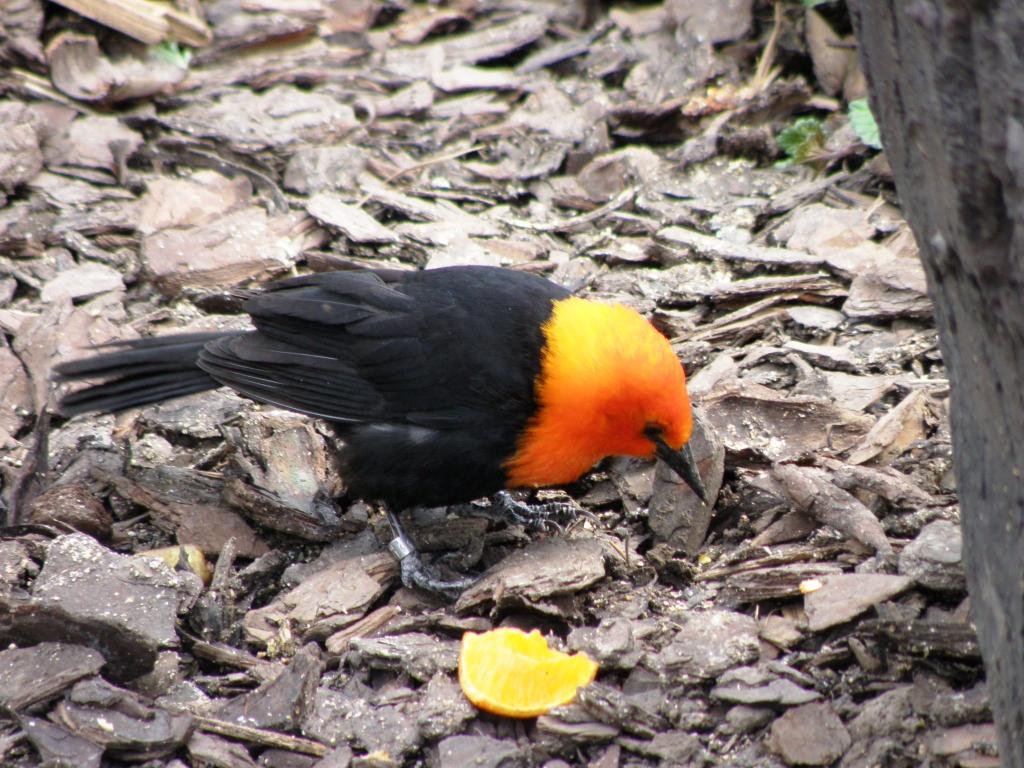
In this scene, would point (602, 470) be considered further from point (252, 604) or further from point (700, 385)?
point (252, 604)

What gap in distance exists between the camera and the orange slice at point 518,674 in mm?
3693

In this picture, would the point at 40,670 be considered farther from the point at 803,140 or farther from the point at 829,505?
the point at 803,140

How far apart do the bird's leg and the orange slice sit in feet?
1.85

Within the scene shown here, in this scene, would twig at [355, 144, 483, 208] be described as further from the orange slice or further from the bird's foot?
the orange slice

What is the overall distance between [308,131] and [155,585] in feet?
12.0

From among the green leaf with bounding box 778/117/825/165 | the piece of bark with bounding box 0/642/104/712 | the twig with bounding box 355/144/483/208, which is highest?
the green leaf with bounding box 778/117/825/165

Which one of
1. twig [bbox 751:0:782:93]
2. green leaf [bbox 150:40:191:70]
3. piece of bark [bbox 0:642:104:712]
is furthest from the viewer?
green leaf [bbox 150:40:191:70]

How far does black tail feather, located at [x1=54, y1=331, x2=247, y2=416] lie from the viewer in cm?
490

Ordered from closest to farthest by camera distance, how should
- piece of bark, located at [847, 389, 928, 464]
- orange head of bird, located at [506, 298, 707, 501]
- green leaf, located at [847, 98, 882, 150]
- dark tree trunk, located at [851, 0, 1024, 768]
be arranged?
1. dark tree trunk, located at [851, 0, 1024, 768]
2. orange head of bird, located at [506, 298, 707, 501]
3. piece of bark, located at [847, 389, 928, 464]
4. green leaf, located at [847, 98, 882, 150]

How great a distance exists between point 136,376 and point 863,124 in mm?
3815

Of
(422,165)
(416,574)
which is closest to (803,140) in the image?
(422,165)

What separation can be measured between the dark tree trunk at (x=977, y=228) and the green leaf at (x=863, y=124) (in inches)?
145

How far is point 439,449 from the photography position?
4586 millimetres

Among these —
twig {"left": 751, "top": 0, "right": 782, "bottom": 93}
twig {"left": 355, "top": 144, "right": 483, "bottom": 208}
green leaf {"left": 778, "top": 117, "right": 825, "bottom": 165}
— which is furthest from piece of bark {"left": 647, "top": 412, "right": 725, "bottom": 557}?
twig {"left": 751, "top": 0, "right": 782, "bottom": 93}
